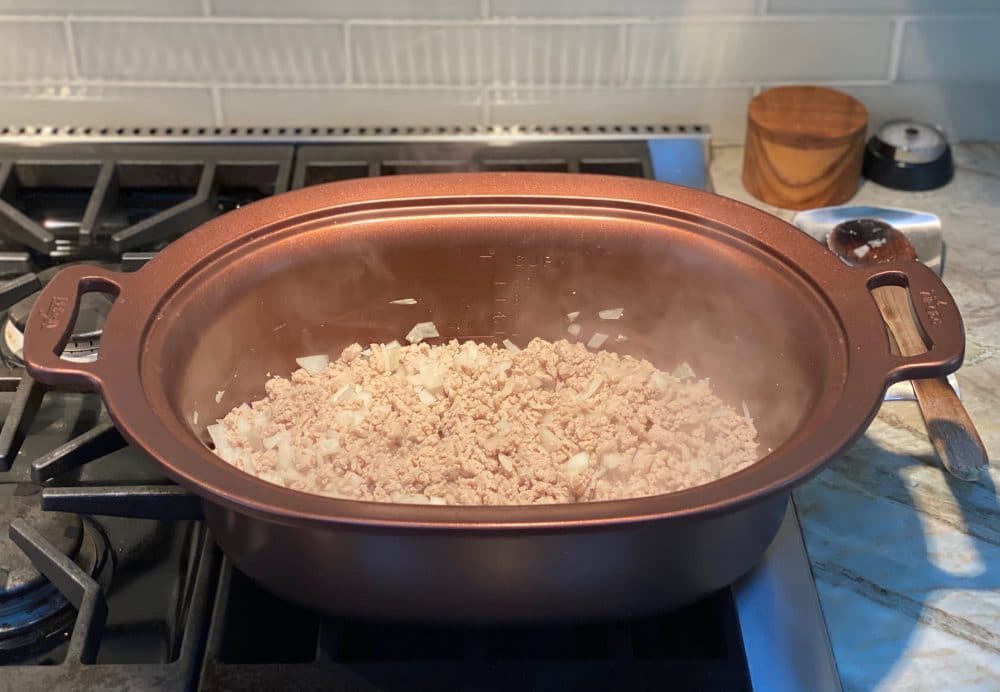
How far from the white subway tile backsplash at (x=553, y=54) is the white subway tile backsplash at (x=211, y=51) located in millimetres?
172

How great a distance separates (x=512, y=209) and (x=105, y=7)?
1.88ft

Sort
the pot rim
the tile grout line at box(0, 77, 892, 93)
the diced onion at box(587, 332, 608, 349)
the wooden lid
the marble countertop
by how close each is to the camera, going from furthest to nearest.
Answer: the tile grout line at box(0, 77, 892, 93) → the wooden lid → the diced onion at box(587, 332, 608, 349) → the marble countertop → the pot rim

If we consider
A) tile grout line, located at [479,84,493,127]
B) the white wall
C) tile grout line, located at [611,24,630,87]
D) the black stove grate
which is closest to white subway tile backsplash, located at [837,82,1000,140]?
the white wall

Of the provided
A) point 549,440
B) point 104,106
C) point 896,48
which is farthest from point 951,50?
point 104,106

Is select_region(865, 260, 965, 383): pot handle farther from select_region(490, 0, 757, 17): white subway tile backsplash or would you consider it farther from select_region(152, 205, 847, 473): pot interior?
select_region(490, 0, 757, 17): white subway tile backsplash

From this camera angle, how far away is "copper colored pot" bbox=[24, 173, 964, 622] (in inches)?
23.6

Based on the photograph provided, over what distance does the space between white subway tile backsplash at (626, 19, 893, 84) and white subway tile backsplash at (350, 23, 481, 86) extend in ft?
0.59

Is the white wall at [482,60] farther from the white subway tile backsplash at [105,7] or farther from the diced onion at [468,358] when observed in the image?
the diced onion at [468,358]

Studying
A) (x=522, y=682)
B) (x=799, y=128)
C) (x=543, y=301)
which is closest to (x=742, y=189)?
(x=799, y=128)

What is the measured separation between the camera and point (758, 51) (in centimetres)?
119

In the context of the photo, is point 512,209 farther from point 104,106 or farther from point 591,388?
point 104,106

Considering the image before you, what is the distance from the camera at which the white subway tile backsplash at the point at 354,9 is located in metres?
1.15

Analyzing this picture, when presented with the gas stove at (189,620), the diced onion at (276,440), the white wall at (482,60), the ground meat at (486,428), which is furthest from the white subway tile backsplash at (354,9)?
the diced onion at (276,440)

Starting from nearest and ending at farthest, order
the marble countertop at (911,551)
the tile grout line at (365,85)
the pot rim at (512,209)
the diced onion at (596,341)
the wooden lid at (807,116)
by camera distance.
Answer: the pot rim at (512,209) < the marble countertop at (911,551) < the diced onion at (596,341) < the wooden lid at (807,116) < the tile grout line at (365,85)
